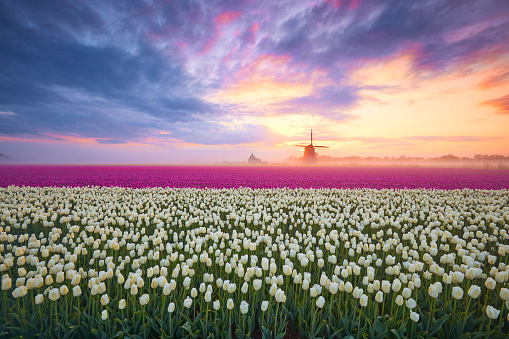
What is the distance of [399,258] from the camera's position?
6.04 m

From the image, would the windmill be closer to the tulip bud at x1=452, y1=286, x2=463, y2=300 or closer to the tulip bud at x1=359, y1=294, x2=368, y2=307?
the tulip bud at x1=452, y1=286, x2=463, y2=300

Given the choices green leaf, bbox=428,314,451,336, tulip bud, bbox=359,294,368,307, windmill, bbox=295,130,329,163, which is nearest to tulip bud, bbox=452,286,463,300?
green leaf, bbox=428,314,451,336

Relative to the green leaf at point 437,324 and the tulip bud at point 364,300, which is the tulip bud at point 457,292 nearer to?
the green leaf at point 437,324

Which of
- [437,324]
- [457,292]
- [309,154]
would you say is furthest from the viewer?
[309,154]

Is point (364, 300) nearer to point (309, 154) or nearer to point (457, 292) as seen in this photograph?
point (457, 292)

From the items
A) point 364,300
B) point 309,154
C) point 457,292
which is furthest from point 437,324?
point 309,154

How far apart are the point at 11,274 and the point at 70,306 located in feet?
8.25

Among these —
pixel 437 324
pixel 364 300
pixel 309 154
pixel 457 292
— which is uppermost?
pixel 309 154

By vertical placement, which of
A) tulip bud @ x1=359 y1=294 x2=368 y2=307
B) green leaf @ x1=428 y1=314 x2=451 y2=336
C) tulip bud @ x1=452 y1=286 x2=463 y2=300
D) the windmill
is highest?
the windmill

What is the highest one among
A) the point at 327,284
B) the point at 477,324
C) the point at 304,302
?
the point at 327,284

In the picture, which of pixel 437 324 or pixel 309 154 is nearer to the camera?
pixel 437 324

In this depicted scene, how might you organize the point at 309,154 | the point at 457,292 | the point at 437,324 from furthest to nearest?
the point at 309,154, the point at 437,324, the point at 457,292

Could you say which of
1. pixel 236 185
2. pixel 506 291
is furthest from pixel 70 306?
pixel 236 185

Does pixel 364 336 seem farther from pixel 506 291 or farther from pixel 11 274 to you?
pixel 11 274
